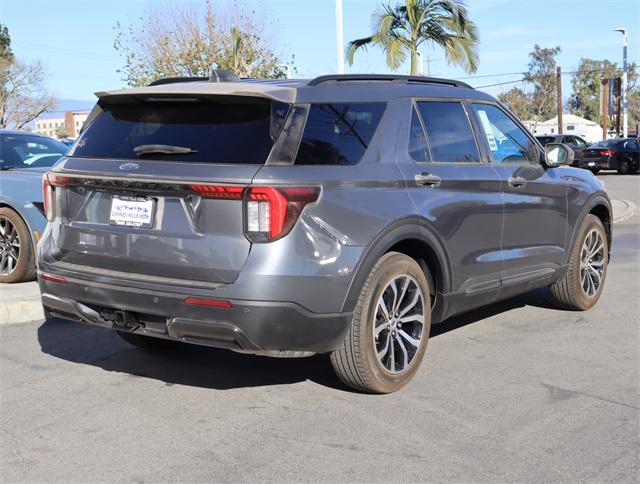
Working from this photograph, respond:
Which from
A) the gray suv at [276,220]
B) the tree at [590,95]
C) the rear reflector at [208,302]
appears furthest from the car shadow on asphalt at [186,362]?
the tree at [590,95]

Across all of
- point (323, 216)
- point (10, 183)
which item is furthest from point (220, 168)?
point (10, 183)

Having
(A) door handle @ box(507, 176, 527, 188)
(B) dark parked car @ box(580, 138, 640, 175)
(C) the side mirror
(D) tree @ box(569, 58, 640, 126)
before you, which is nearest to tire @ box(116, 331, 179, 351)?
(A) door handle @ box(507, 176, 527, 188)

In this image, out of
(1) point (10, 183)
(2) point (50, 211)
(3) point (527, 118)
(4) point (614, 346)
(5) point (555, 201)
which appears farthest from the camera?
(3) point (527, 118)

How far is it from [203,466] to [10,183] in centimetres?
511

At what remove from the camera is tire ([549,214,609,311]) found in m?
6.82

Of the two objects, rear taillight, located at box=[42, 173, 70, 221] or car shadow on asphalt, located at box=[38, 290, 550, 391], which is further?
car shadow on asphalt, located at box=[38, 290, 550, 391]

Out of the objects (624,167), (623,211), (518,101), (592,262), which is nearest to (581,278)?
(592,262)

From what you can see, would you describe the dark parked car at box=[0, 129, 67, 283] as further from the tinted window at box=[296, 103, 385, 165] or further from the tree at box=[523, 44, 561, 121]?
the tree at box=[523, 44, 561, 121]

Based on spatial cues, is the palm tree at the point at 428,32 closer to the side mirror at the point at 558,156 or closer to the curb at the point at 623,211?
the curb at the point at 623,211

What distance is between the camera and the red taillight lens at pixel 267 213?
13.2ft

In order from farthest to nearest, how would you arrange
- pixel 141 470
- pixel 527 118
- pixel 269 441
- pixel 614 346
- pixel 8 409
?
pixel 527 118, pixel 614 346, pixel 8 409, pixel 269 441, pixel 141 470

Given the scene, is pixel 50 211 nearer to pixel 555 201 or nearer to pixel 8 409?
pixel 8 409

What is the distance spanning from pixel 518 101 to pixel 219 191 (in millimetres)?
78909

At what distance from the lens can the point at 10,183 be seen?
7855 millimetres
